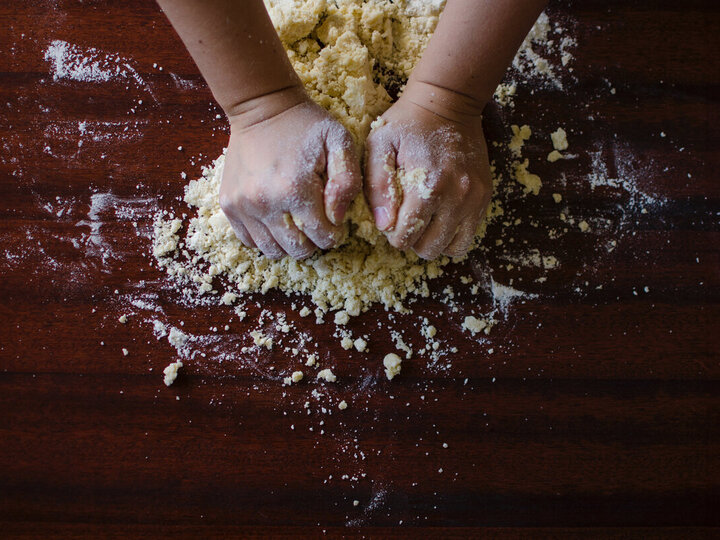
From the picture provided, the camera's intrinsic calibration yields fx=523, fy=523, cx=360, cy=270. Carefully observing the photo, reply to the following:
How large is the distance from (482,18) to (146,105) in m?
0.44

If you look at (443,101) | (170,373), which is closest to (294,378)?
(170,373)

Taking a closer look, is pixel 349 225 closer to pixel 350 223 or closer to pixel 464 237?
pixel 350 223

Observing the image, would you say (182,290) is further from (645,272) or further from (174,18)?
(645,272)

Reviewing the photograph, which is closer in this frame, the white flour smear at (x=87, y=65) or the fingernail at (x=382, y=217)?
the fingernail at (x=382, y=217)

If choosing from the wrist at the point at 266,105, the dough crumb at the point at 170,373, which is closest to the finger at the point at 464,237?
the wrist at the point at 266,105

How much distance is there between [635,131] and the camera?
715mm

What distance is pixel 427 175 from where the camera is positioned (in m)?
0.58

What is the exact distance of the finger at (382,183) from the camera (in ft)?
1.91

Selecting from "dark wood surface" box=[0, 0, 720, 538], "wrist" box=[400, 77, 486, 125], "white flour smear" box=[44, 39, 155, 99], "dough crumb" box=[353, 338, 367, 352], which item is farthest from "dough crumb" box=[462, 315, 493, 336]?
"white flour smear" box=[44, 39, 155, 99]

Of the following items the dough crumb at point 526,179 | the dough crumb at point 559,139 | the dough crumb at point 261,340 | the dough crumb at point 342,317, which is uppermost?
the dough crumb at point 559,139

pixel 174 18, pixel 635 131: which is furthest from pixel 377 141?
pixel 635 131

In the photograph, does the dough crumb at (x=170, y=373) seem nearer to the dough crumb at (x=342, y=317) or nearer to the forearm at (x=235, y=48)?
the dough crumb at (x=342, y=317)

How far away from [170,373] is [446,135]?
17.5 inches

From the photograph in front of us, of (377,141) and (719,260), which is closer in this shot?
(377,141)
